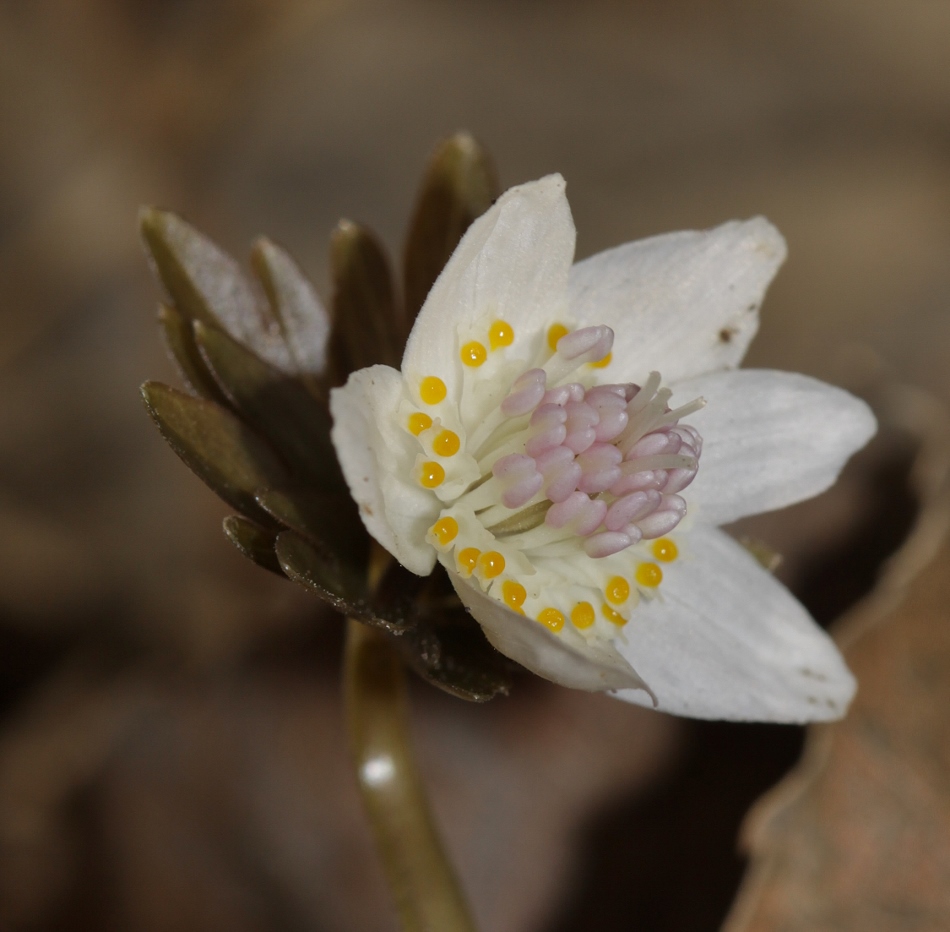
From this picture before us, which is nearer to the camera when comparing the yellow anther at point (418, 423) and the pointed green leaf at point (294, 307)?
the yellow anther at point (418, 423)

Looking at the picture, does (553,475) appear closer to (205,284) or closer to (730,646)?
(730,646)

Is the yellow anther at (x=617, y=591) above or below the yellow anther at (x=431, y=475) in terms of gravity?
below

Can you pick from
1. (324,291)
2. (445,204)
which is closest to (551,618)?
(445,204)

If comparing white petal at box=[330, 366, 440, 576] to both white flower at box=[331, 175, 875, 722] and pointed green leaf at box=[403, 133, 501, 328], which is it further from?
pointed green leaf at box=[403, 133, 501, 328]

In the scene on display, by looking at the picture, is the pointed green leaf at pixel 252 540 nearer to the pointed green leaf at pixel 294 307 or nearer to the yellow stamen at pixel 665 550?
the pointed green leaf at pixel 294 307

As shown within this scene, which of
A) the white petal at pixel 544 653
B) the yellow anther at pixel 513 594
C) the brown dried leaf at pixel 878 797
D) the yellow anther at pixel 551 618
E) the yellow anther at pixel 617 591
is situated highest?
the white petal at pixel 544 653

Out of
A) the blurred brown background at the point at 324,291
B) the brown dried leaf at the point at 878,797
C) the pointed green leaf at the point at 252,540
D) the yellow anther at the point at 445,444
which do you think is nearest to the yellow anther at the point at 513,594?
the yellow anther at the point at 445,444

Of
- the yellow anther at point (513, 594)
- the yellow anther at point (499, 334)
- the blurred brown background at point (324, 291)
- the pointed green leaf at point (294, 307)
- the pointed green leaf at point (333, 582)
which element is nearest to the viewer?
the pointed green leaf at point (333, 582)
